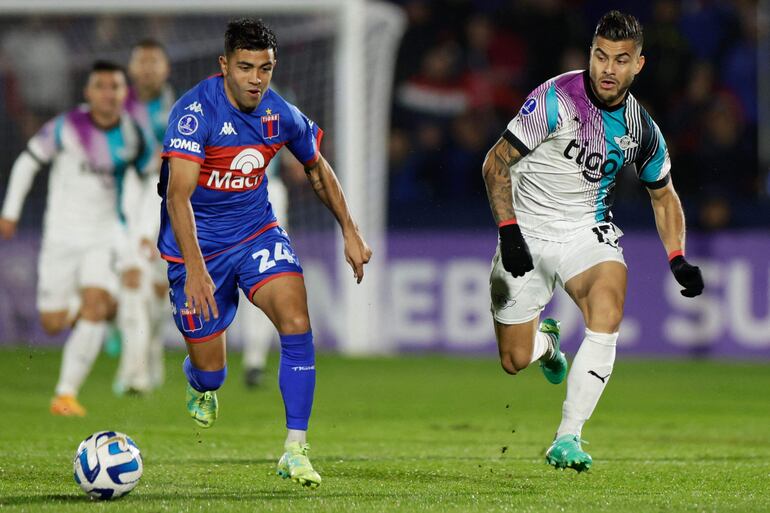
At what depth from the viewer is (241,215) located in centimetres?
720

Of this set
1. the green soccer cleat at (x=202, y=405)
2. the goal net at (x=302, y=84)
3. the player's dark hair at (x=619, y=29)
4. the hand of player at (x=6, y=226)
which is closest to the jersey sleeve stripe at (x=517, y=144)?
the player's dark hair at (x=619, y=29)

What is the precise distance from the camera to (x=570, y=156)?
7.29 m

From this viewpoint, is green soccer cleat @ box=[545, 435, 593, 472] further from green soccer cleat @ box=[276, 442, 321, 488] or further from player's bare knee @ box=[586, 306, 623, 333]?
green soccer cleat @ box=[276, 442, 321, 488]

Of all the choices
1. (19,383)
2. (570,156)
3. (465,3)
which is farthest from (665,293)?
(570,156)

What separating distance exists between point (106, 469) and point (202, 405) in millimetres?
1895

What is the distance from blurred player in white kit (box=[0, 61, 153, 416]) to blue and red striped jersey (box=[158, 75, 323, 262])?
363 cm

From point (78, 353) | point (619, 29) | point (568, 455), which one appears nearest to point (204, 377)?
point (568, 455)

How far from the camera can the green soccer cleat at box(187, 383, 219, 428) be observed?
313 inches

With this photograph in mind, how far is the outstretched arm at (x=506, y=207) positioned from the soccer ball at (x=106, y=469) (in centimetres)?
207

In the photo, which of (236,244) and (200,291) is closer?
(200,291)

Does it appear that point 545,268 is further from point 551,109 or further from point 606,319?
point 551,109

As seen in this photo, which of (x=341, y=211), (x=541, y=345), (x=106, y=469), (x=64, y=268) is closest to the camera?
(x=106, y=469)

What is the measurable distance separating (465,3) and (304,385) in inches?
466

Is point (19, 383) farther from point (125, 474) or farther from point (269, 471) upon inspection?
point (125, 474)
